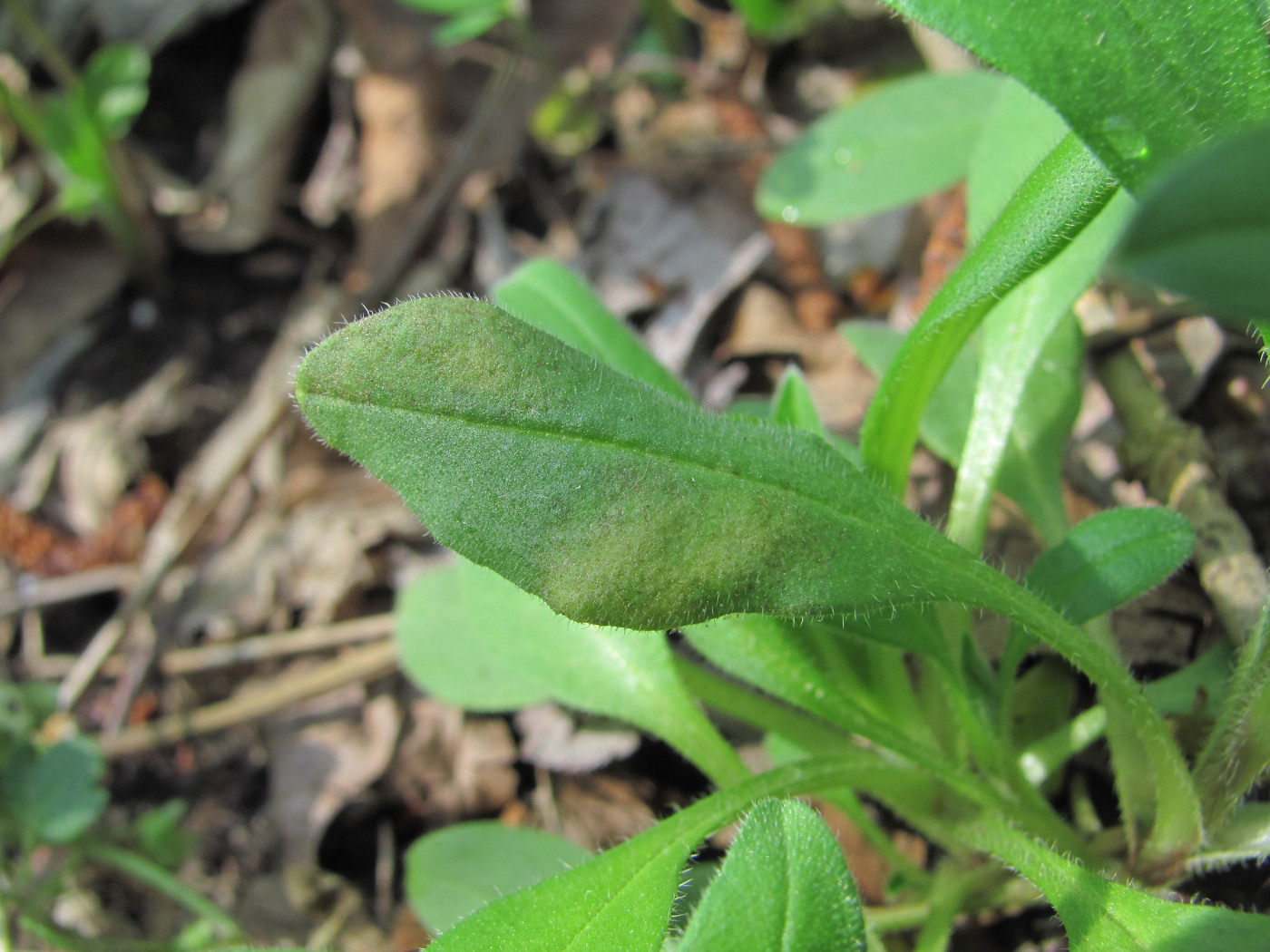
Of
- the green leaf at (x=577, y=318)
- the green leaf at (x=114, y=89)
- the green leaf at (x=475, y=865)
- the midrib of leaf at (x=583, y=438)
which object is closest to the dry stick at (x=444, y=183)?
the green leaf at (x=114, y=89)

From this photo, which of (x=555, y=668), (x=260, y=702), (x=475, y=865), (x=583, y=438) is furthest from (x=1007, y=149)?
(x=260, y=702)

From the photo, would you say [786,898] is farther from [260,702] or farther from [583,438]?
[260,702]

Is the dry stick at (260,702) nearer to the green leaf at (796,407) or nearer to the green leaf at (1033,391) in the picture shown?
the green leaf at (796,407)

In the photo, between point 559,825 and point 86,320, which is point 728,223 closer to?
point 559,825

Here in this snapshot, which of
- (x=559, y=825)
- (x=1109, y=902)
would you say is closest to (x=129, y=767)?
(x=559, y=825)

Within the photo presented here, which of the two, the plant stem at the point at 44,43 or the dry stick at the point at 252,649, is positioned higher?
the plant stem at the point at 44,43

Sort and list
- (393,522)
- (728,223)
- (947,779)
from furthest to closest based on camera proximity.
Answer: (728,223) → (393,522) → (947,779)
